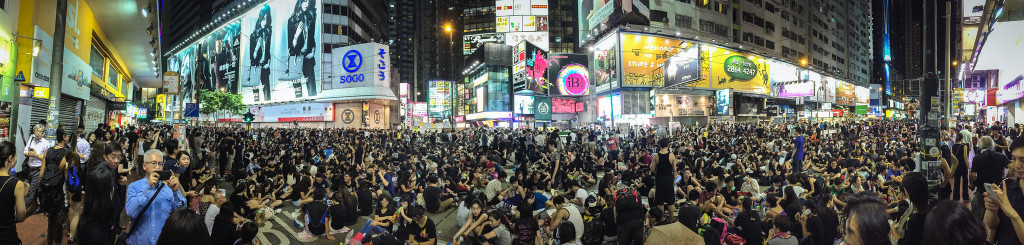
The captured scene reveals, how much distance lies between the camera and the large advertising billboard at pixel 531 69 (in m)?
39.0

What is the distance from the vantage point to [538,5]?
53.0 metres

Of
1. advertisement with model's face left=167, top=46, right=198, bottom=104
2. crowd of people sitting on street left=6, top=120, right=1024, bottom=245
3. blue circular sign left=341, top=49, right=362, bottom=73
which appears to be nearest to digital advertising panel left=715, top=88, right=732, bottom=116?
crowd of people sitting on street left=6, top=120, right=1024, bottom=245

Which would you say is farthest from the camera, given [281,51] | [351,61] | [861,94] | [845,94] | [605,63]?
[861,94]

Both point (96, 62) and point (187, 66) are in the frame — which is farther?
point (187, 66)

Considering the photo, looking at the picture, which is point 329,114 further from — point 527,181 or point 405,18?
point 405,18

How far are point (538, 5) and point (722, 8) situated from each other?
1963 centimetres

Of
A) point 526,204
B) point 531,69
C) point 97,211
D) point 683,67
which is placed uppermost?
point 531,69

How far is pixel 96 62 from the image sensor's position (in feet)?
61.7

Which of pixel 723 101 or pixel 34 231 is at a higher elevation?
pixel 723 101

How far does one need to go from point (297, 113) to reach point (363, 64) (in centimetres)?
1447

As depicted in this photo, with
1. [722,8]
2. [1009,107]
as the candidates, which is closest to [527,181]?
[1009,107]

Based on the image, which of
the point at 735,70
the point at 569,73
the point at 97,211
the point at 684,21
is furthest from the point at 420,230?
the point at 684,21

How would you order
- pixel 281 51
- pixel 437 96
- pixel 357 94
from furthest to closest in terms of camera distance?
pixel 437 96 → pixel 281 51 → pixel 357 94

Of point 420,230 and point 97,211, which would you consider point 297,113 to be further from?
point 97,211
